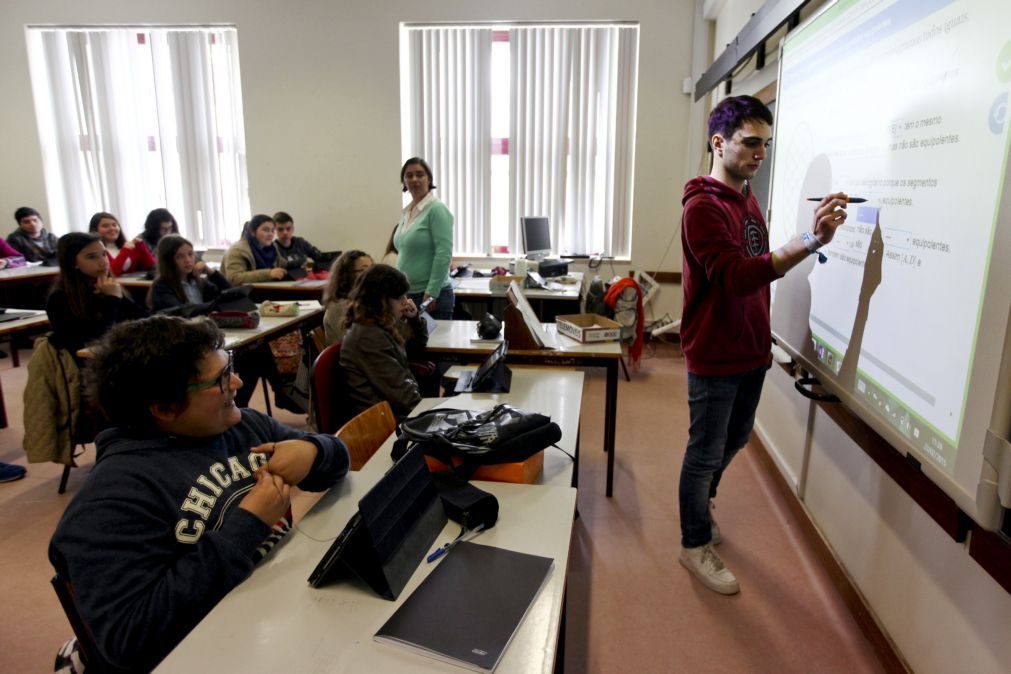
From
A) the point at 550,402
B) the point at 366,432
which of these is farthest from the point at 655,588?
the point at 366,432

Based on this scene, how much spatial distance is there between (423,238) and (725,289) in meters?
2.08

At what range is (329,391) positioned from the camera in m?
2.21

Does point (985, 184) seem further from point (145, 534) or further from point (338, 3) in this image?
point (338, 3)

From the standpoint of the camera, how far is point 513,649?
96 centimetres

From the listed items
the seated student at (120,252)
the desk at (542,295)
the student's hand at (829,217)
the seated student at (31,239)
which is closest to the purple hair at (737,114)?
the student's hand at (829,217)

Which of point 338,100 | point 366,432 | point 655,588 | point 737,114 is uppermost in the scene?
point 338,100

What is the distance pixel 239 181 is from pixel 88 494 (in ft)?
18.6

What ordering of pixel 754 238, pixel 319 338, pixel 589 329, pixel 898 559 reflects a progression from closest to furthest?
pixel 898 559 < pixel 754 238 < pixel 589 329 < pixel 319 338

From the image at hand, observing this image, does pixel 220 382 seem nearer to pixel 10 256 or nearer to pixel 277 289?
pixel 277 289

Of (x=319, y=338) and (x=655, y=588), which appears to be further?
(x=319, y=338)

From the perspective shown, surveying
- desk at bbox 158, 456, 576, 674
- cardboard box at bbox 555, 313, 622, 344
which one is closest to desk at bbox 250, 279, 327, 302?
cardboard box at bbox 555, 313, 622, 344

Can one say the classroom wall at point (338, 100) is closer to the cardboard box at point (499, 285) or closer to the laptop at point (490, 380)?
the cardboard box at point (499, 285)

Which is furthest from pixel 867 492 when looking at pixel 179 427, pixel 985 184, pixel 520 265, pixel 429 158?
pixel 429 158

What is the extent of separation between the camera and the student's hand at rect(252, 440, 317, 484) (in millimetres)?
1240
